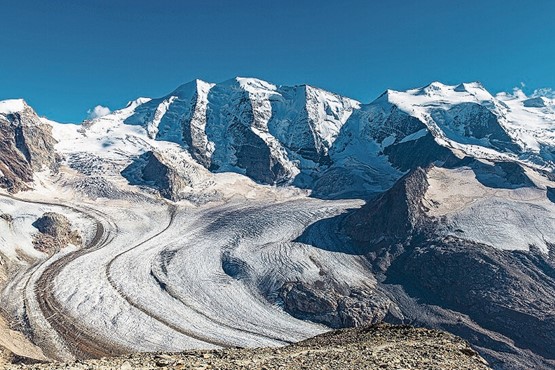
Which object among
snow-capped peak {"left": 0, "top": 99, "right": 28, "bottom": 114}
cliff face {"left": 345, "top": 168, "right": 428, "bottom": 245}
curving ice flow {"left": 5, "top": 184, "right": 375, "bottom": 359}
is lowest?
curving ice flow {"left": 5, "top": 184, "right": 375, "bottom": 359}

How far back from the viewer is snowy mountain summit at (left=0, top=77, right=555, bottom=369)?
2660 inches

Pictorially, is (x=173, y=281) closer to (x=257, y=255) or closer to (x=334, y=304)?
(x=257, y=255)

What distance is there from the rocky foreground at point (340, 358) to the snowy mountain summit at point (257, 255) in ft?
130

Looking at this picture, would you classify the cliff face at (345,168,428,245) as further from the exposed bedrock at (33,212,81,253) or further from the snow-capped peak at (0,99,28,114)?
the snow-capped peak at (0,99,28,114)

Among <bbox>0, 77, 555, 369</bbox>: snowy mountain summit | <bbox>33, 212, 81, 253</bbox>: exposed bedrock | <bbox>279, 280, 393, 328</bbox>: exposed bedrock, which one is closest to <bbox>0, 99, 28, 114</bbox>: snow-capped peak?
<bbox>0, 77, 555, 369</bbox>: snowy mountain summit

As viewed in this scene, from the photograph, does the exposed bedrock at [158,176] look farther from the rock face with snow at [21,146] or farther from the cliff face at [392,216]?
the cliff face at [392,216]

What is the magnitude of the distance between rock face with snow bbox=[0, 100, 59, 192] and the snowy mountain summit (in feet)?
1.77

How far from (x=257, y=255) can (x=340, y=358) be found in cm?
7421

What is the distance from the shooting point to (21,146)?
15262 cm

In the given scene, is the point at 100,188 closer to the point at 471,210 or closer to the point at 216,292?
the point at 216,292

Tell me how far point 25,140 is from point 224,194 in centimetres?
6997

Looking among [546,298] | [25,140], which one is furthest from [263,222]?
[25,140]

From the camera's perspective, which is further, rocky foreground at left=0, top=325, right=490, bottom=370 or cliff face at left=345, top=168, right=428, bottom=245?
cliff face at left=345, top=168, right=428, bottom=245

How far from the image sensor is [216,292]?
261 feet
